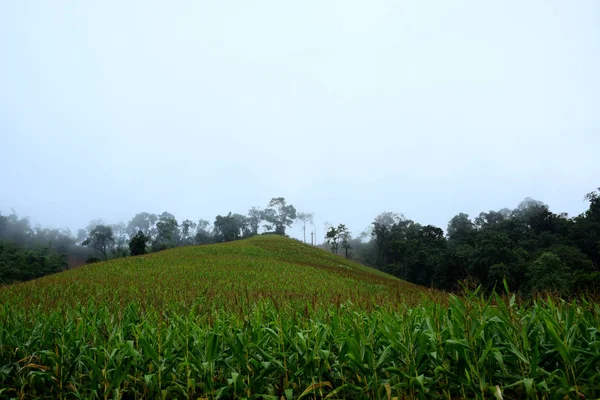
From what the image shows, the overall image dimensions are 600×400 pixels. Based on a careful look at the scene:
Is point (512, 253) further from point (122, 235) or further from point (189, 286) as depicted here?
point (122, 235)

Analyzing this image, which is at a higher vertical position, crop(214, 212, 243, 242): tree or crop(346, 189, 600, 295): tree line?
crop(214, 212, 243, 242): tree

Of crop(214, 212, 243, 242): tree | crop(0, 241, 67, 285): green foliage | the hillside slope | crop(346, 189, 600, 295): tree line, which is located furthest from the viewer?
crop(214, 212, 243, 242): tree

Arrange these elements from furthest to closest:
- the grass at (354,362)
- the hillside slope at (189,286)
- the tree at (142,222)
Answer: the tree at (142,222) < the hillside slope at (189,286) < the grass at (354,362)

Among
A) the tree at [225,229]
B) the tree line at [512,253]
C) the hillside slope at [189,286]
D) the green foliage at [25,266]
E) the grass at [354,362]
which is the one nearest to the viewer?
the grass at [354,362]

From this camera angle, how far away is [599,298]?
3.73 metres

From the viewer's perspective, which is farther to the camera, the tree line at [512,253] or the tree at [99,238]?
the tree at [99,238]

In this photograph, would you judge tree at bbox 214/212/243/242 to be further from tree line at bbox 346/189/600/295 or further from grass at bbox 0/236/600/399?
grass at bbox 0/236/600/399

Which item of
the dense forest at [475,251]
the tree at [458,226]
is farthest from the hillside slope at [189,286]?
the tree at [458,226]

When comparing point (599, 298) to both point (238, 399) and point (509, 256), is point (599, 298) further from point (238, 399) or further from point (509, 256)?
point (509, 256)

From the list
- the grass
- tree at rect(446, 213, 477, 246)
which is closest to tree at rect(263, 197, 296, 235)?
tree at rect(446, 213, 477, 246)

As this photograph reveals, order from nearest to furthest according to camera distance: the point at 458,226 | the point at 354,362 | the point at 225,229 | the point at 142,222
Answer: the point at 354,362 < the point at 458,226 < the point at 225,229 < the point at 142,222

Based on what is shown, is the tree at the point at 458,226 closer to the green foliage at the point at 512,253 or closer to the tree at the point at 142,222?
the green foliage at the point at 512,253

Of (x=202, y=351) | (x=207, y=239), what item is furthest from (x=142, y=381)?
(x=207, y=239)

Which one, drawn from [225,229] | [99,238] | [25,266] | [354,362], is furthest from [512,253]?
[99,238]
